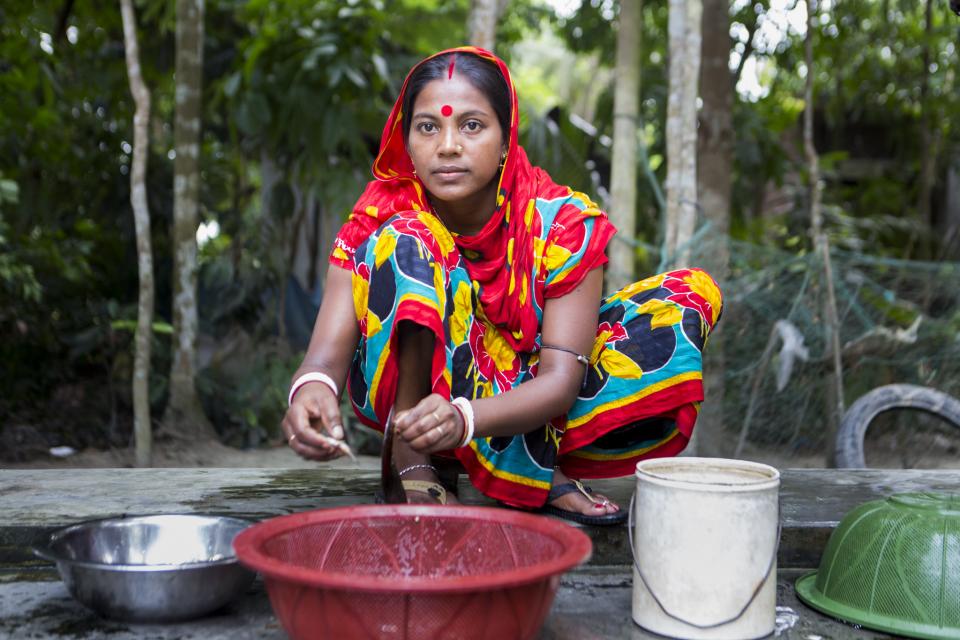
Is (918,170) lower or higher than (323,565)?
higher

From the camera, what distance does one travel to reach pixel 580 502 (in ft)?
6.30

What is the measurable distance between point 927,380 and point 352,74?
3.44 meters

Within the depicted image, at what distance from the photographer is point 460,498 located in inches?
85.5

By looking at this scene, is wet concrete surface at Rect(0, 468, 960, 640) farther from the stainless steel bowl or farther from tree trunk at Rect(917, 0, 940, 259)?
tree trunk at Rect(917, 0, 940, 259)

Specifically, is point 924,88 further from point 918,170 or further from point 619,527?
point 619,527

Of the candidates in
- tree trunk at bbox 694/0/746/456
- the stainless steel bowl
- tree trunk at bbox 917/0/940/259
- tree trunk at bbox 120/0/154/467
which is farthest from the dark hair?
tree trunk at bbox 917/0/940/259

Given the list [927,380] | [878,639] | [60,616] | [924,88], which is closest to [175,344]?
[60,616]

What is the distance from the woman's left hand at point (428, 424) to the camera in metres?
1.40

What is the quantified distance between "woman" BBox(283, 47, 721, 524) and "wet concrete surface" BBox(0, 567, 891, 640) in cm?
28

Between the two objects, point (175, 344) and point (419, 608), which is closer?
point (419, 608)

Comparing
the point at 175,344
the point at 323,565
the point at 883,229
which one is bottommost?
the point at 323,565

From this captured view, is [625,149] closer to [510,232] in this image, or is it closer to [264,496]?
[510,232]

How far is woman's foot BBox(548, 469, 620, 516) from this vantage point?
190 centimetres

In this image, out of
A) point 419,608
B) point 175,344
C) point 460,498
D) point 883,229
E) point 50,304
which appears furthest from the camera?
point 883,229
